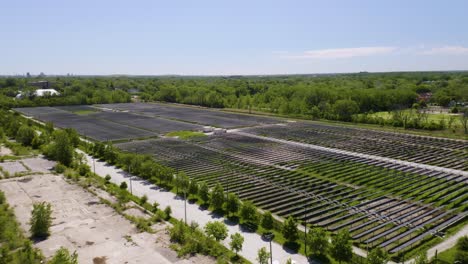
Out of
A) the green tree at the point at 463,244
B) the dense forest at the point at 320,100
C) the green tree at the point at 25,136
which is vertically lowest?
the green tree at the point at 463,244

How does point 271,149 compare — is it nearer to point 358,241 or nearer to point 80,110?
point 358,241

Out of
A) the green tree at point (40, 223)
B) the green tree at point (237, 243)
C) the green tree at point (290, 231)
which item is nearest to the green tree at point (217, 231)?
the green tree at point (237, 243)

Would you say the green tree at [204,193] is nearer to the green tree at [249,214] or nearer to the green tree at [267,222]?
the green tree at [249,214]

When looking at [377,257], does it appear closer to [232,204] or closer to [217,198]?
[232,204]

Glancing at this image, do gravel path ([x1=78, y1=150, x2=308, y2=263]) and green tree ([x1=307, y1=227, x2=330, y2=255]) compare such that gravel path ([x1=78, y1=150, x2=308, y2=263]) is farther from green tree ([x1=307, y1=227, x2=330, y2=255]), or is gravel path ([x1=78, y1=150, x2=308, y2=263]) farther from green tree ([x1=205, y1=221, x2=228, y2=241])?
green tree ([x1=205, y1=221, x2=228, y2=241])

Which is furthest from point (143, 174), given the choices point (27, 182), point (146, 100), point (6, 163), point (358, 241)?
point (146, 100)

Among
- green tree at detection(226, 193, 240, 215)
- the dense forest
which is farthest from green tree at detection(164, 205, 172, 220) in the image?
the dense forest

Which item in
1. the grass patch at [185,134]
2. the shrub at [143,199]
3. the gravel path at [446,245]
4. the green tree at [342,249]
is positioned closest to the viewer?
the green tree at [342,249]

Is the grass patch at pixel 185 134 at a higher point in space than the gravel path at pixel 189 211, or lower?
higher
